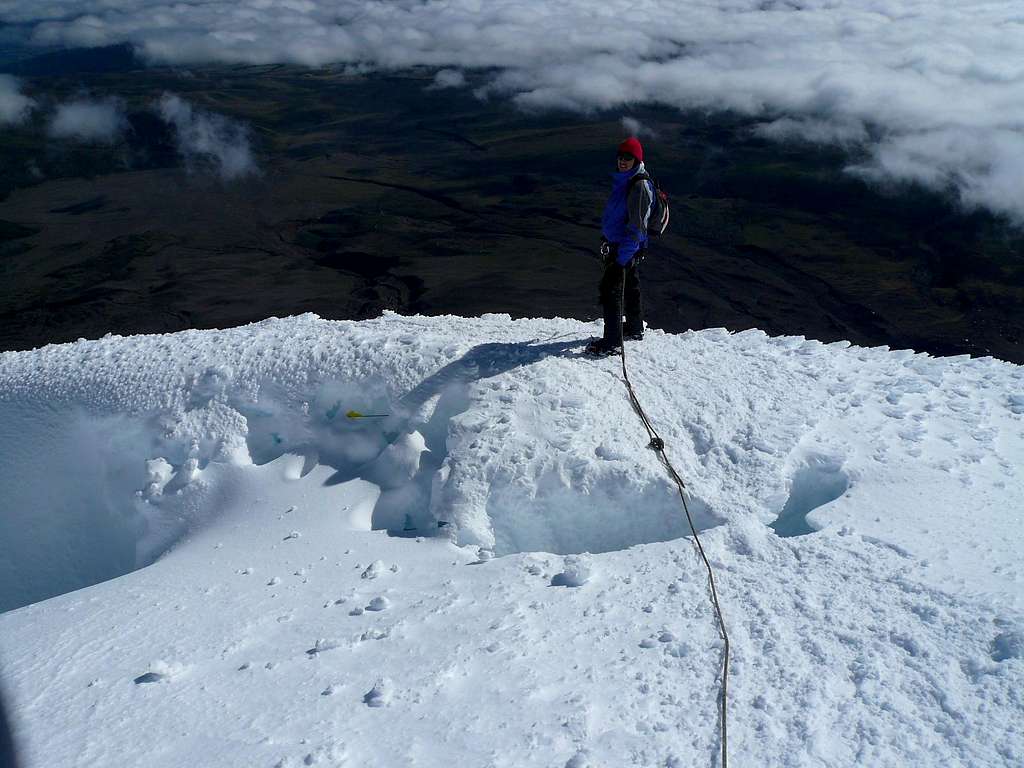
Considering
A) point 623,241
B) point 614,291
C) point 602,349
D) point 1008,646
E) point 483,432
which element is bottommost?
point 483,432

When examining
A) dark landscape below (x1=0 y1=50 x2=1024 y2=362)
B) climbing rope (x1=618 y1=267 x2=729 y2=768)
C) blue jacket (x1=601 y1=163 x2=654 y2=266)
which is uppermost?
blue jacket (x1=601 y1=163 x2=654 y2=266)

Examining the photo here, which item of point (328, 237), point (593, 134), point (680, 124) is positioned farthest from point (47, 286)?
point (680, 124)

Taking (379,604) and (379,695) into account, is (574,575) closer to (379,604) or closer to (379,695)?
(379,604)

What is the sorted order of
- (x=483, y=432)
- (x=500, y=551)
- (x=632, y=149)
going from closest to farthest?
(x=500, y=551) < (x=483, y=432) < (x=632, y=149)

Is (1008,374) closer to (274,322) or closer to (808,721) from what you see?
(808,721)

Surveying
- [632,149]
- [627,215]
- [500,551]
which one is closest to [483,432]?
[500,551]

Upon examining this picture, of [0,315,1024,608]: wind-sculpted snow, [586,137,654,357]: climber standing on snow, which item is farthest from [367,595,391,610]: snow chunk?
[586,137,654,357]: climber standing on snow

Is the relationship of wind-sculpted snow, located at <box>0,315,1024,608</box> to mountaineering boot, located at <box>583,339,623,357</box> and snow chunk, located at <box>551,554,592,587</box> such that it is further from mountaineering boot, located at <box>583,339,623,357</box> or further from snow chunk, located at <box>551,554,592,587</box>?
snow chunk, located at <box>551,554,592,587</box>
